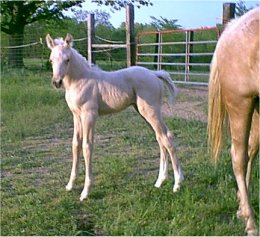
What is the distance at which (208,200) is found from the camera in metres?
3.64

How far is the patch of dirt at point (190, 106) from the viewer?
8.28m

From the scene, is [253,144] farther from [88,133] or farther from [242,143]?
[88,133]

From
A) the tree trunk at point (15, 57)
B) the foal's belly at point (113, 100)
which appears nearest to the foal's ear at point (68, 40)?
the foal's belly at point (113, 100)

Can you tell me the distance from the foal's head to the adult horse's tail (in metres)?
1.35

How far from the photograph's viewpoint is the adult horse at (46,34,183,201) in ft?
13.9

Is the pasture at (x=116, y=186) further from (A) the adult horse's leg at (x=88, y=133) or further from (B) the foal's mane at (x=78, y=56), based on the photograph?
(B) the foal's mane at (x=78, y=56)

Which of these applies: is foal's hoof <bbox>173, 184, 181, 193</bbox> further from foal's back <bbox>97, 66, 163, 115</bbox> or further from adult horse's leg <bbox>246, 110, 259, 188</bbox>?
foal's back <bbox>97, 66, 163, 115</bbox>

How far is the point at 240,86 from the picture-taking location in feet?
10.1

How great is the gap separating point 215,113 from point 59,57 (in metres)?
1.48

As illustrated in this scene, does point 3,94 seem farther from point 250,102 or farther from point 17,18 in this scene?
point 17,18

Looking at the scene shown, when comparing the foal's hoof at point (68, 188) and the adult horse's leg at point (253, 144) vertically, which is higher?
the adult horse's leg at point (253, 144)

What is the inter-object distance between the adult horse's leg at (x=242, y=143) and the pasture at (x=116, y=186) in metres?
0.09

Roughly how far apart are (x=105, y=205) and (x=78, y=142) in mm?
887

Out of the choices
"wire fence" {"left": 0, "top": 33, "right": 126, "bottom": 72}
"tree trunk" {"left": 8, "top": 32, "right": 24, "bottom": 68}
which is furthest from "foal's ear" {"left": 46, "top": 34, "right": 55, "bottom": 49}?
"tree trunk" {"left": 8, "top": 32, "right": 24, "bottom": 68}
